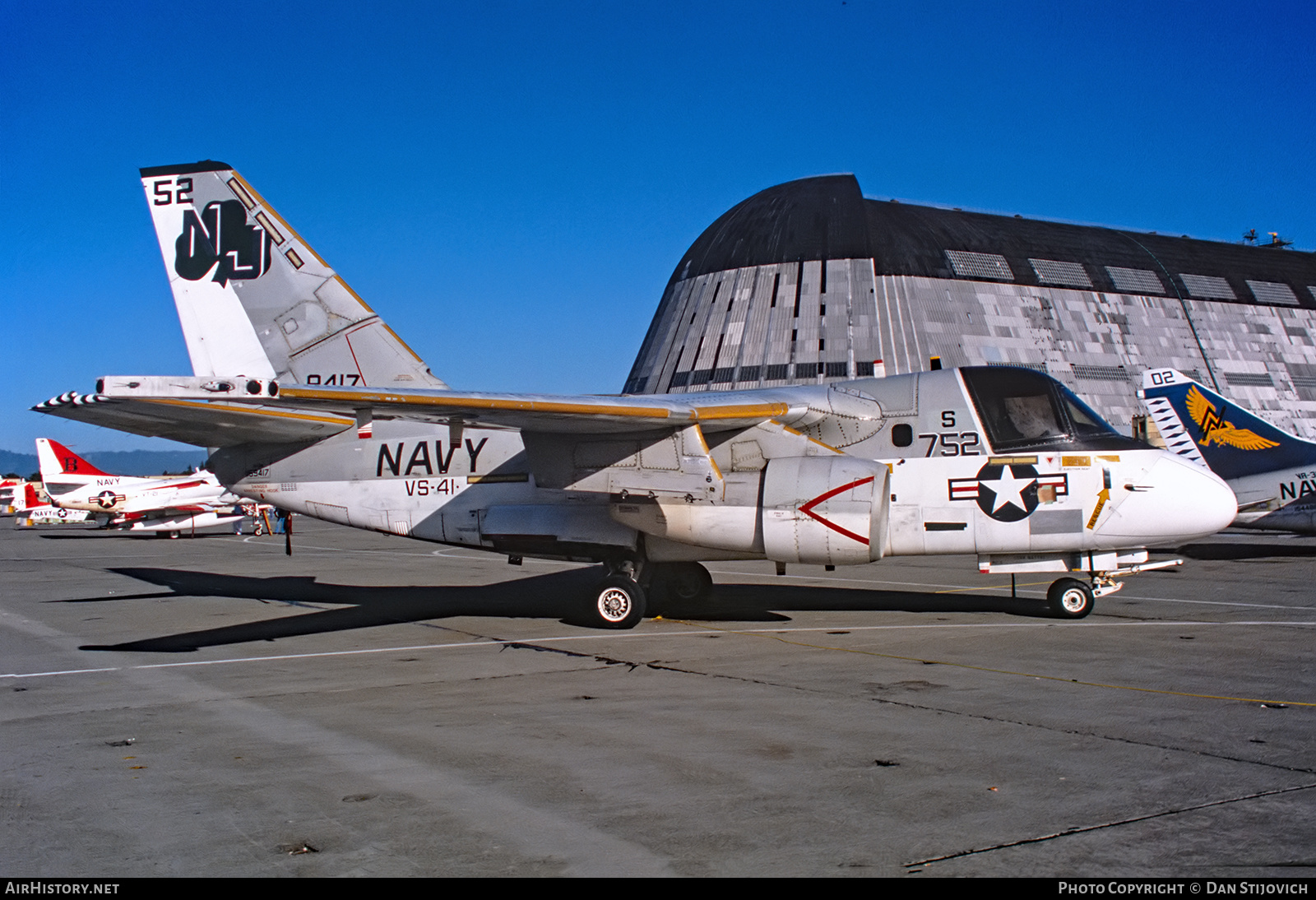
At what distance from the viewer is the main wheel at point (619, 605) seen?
1362 centimetres

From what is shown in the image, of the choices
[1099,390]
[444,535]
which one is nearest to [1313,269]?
[1099,390]

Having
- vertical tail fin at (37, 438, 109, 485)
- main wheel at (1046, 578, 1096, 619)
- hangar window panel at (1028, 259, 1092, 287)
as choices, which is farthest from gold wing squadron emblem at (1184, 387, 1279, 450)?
vertical tail fin at (37, 438, 109, 485)

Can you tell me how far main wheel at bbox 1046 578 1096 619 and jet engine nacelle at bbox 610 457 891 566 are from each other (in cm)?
284

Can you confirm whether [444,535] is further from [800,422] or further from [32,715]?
[32,715]

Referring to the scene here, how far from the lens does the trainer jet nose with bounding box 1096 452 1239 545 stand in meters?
12.9

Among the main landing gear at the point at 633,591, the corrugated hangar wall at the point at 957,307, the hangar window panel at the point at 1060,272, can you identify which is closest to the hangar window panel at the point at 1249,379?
the corrugated hangar wall at the point at 957,307

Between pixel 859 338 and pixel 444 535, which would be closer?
pixel 444 535

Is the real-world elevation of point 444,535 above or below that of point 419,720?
above

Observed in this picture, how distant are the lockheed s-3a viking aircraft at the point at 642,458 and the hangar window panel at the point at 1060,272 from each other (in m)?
51.7

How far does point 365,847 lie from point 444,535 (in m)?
10.2

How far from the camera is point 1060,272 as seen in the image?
61625mm

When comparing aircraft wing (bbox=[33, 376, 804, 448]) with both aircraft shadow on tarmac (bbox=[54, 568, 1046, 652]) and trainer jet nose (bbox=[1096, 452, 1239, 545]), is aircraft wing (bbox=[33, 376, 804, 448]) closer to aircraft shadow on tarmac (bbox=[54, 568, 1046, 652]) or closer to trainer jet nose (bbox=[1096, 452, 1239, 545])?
aircraft shadow on tarmac (bbox=[54, 568, 1046, 652])

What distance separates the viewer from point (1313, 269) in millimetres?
70438

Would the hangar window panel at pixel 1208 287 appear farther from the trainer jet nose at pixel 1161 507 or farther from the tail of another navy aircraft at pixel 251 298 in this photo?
the tail of another navy aircraft at pixel 251 298
